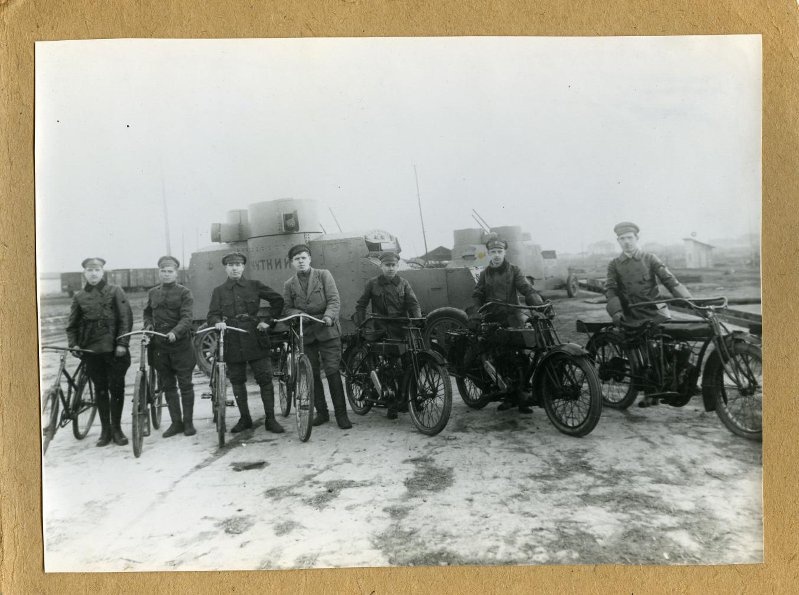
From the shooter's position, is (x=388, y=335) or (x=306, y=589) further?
(x=388, y=335)

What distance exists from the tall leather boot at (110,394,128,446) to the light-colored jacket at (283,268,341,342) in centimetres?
103

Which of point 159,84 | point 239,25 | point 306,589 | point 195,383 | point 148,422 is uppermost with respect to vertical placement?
point 239,25

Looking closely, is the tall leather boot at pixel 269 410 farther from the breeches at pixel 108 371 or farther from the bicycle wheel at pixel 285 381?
the breeches at pixel 108 371

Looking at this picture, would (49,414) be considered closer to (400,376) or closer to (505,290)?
(400,376)

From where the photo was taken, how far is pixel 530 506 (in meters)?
3.10

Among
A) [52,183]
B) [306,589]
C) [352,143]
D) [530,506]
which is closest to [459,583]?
[530,506]

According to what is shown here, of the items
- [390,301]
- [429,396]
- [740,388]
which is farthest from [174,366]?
[740,388]

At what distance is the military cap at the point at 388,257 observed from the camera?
3305mm

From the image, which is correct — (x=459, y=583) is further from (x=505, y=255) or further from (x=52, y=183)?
(x=52, y=183)

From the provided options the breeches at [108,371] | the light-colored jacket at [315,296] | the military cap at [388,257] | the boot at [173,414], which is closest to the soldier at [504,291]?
the military cap at [388,257]

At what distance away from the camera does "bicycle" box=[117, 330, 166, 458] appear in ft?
10.7

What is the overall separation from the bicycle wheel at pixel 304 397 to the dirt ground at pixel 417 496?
3.6 inches

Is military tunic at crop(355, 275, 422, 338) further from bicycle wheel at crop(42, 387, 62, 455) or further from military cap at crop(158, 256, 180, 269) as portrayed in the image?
bicycle wheel at crop(42, 387, 62, 455)

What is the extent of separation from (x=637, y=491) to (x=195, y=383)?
8.12 feet
